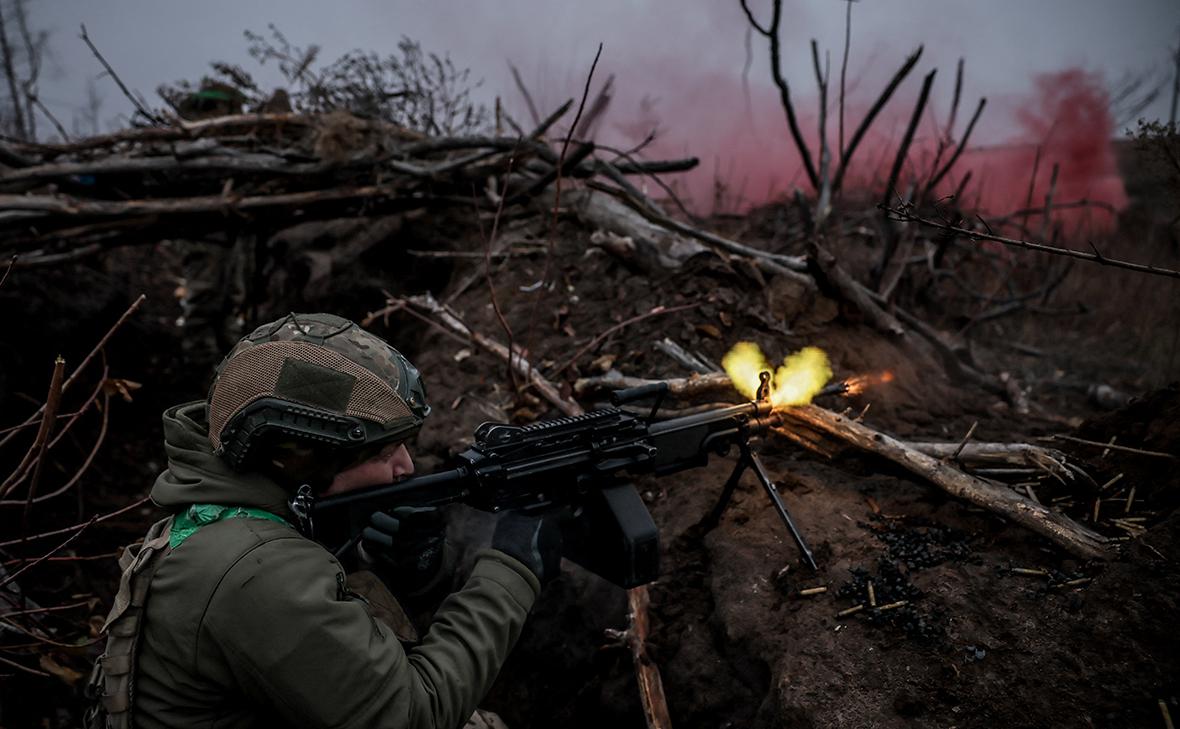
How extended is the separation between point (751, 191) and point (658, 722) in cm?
1119

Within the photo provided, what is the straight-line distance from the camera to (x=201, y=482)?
1748 millimetres

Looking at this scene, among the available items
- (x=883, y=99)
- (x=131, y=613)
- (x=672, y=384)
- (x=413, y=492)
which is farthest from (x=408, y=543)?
(x=883, y=99)

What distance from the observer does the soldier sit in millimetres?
1561

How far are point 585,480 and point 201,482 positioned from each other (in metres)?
1.31

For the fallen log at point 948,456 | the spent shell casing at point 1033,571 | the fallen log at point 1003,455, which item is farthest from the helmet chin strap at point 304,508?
the fallen log at point 1003,455

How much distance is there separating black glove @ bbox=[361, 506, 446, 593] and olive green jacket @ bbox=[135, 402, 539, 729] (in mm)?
273

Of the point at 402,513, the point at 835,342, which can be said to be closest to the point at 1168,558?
the point at 835,342

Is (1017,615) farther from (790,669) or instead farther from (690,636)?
(690,636)

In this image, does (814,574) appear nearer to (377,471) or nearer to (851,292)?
(377,471)

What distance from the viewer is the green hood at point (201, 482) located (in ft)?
5.70

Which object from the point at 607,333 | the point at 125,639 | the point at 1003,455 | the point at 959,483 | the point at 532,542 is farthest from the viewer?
the point at 607,333

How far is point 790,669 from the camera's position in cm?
221

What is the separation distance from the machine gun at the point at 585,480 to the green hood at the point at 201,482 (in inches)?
6.9

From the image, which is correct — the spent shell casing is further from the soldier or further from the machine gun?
the soldier
